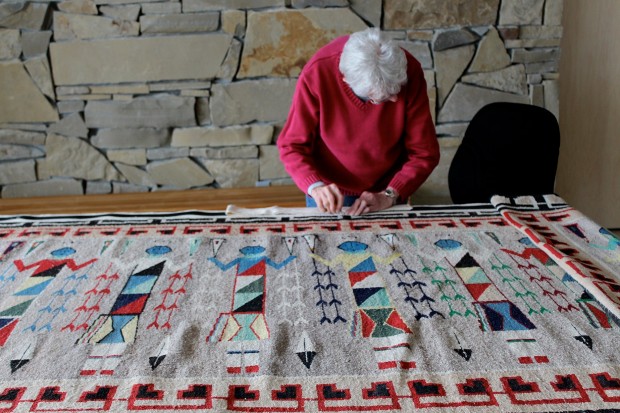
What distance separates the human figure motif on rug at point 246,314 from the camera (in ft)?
3.22

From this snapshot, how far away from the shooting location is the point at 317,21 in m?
2.60

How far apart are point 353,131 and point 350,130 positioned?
10mm

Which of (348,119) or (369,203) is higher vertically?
(348,119)

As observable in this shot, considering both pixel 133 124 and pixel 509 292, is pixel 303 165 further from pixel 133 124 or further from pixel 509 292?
pixel 133 124

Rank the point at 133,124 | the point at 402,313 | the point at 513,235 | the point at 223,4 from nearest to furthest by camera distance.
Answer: the point at 402,313 → the point at 513,235 → the point at 223,4 → the point at 133,124

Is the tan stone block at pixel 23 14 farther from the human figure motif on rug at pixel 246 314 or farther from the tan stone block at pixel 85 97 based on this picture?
the human figure motif on rug at pixel 246 314

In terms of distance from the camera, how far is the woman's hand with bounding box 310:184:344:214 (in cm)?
153

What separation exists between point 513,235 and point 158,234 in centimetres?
95

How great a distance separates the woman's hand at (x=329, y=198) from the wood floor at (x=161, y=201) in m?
1.07

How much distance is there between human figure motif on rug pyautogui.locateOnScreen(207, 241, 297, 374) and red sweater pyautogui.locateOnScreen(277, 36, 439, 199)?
0.38m

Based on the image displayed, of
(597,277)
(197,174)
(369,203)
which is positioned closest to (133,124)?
(197,174)

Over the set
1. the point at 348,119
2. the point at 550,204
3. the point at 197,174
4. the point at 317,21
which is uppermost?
the point at 317,21

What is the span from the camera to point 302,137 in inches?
65.8

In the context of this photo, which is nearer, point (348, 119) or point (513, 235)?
point (513, 235)
